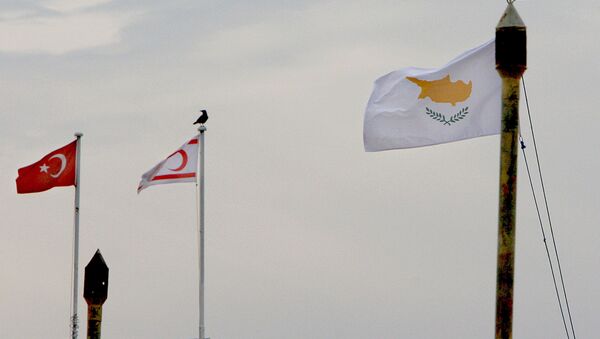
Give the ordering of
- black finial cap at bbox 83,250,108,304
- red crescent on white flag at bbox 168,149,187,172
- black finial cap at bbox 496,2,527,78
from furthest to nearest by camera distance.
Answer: red crescent on white flag at bbox 168,149,187,172, black finial cap at bbox 83,250,108,304, black finial cap at bbox 496,2,527,78

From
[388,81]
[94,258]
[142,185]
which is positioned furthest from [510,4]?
[142,185]

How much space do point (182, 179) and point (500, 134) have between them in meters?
15.5

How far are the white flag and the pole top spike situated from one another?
1546 centimetres

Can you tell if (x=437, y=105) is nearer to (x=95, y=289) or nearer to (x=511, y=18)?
(x=511, y=18)

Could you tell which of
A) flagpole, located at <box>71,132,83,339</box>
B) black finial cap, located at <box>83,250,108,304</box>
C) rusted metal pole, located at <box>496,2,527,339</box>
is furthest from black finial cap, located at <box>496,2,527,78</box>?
flagpole, located at <box>71,132,83,339</box>

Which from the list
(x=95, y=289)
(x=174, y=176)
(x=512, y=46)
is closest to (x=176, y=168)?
(x=174, y=176)

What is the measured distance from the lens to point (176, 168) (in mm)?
39438

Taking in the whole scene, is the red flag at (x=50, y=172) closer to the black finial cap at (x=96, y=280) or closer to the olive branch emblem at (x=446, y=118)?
the black finial cap at (x=96, y=280)

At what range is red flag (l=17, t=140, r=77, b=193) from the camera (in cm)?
3906

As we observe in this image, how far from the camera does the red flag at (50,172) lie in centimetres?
3906

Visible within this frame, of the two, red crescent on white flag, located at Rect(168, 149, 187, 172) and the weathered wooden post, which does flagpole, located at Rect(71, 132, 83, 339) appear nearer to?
red crescent on white flag, located at Rect(168, 149, 187, 172)

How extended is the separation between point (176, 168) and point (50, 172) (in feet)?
9.96

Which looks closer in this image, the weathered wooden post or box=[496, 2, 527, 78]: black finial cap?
box=[496, 2, 527, 78]: black finial cap

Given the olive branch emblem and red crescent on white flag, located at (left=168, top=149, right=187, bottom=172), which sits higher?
red crescent on white flag, located at (left=168, top=149, right=187, bottom=172)
